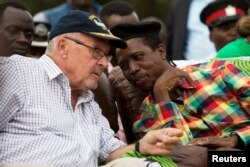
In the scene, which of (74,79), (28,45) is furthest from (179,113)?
(28,45)

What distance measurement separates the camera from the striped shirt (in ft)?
20.0

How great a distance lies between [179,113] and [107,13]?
3.33 meters

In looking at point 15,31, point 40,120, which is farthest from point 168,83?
point 15,31

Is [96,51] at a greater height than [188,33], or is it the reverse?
[96,51]

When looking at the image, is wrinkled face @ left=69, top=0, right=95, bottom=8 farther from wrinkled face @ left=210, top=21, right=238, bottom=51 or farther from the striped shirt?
the striped shirt

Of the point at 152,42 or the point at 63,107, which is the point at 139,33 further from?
the point at 63,107

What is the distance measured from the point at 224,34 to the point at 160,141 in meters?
3.70

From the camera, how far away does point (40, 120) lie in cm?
618

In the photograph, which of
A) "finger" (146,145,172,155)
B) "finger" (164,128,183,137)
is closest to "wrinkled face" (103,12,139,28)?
"finger" (146,145,172,155)

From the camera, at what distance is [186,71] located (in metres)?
7.24

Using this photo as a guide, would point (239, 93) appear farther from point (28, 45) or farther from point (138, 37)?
point (28, 45)

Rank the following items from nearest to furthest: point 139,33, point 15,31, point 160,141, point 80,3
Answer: point 160,141 < point 139,33 < point 15,31 < point 80,3

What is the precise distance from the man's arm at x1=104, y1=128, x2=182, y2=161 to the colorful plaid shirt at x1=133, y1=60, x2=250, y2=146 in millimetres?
486

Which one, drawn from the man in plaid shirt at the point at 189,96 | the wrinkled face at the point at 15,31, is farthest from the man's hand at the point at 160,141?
the wrinkled face at the point at 15,31
